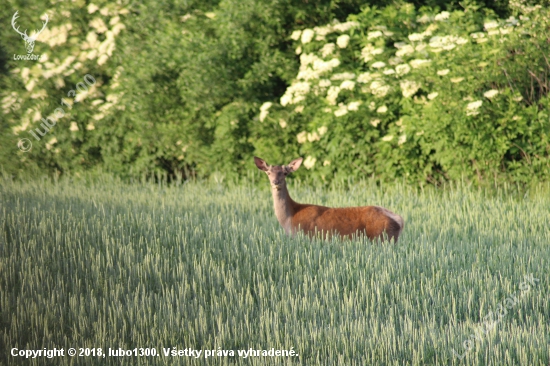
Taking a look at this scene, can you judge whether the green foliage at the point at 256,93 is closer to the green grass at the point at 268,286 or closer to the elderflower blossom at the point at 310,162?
the elderflower blossom at the point at 310,162

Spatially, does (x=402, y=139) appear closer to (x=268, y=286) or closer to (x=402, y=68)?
(x=402, y=68)

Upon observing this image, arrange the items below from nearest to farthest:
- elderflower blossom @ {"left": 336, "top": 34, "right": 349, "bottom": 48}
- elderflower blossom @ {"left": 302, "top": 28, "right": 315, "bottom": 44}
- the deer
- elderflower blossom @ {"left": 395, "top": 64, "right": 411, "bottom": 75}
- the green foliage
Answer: the deer → the green foliage → elderflower blossom @ {"left": 395, "top": 64, "right": 411, "bottom": 75} → elderflower blossom @ {"left": 336, "top": 34, "right": 349, "bottom": 48} → elderflower blossom @ {"left": 302, "top": 28, "right": 315, "bottom": 44}

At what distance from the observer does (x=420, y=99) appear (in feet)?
32.0

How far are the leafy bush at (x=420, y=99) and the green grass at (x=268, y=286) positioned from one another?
4.15 ft

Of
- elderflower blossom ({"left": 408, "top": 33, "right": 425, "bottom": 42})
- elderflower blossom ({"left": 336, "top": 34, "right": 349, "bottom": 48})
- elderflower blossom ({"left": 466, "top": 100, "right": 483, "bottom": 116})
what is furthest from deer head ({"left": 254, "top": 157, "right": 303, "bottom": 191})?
elderflower blossom ({"left": 336, "top": 34, "right": 349, "bottom": 48})

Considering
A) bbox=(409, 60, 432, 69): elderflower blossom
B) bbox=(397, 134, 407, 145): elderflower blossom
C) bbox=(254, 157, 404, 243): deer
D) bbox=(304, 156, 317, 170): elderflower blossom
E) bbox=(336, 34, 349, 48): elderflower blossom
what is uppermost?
bbox=(336, 34, 349, 48): elderflower blossom

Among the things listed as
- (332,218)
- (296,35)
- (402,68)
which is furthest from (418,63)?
(332,218)

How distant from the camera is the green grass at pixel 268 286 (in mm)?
4395

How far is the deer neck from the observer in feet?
21.1

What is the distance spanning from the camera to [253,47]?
1108 cm

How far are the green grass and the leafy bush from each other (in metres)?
1.26

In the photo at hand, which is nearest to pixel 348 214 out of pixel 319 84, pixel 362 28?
pixel 319 84

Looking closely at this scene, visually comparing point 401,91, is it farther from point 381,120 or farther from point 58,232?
point 58,232

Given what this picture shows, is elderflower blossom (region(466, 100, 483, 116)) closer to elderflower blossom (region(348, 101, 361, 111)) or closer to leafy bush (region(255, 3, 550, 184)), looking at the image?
leafy bush (region(255, 3, 550, 184))
